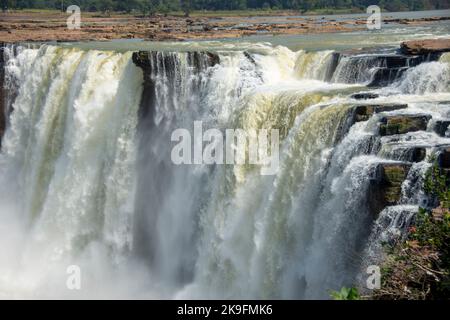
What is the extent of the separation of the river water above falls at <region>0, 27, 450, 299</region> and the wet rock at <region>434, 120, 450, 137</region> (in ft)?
0.07

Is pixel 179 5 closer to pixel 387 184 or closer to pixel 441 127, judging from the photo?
pixel 441 127

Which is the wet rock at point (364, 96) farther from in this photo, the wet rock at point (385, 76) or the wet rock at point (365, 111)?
the wet rock at point (365, 111)

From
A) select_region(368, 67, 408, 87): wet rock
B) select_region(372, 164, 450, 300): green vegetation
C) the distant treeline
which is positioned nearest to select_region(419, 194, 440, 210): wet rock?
select_region(372, 164, 450, 300): green vegetation

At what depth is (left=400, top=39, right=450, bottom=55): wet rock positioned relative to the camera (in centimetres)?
1852

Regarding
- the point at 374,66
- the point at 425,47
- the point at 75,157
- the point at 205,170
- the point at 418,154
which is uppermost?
the point at 425,47

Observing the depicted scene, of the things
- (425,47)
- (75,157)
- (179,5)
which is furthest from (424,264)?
(179,5)

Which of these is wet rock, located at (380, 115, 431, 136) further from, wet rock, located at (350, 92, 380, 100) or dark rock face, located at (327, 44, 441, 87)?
dark rock face, located at (327, 44, 441, 87)

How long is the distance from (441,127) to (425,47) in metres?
5.69

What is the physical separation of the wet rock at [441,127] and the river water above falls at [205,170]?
2cm

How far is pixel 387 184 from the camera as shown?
40.8 feet

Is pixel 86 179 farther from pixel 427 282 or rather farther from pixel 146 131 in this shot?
pixel 427 282

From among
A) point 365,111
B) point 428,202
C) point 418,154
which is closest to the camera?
point 428,202

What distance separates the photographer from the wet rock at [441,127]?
45.2ft
